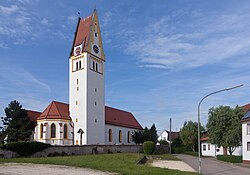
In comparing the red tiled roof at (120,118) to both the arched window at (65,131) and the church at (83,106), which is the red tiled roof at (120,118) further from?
the arched window at (65,131)

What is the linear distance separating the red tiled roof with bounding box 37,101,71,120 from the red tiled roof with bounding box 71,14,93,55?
11435 mm

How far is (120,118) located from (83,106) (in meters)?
18.5

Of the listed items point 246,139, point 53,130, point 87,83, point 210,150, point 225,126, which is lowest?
point 210,150

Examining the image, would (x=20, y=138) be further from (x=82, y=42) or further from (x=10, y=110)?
(x=82, y=42)

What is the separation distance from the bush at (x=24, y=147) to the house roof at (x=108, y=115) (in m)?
17.7

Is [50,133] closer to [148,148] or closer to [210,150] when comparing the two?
[148,148]

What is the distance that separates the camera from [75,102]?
59.4 m

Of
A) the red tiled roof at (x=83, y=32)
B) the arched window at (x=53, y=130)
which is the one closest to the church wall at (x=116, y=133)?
the arched window at (x=53, y=130)

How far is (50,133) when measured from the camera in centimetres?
5419

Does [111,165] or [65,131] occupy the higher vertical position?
[65,131]

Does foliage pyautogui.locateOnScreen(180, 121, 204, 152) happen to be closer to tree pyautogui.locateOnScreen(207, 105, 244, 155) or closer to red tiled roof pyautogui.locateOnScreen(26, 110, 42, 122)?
tree pyautogui.locateOnScreen(207, 105, 244, 155)

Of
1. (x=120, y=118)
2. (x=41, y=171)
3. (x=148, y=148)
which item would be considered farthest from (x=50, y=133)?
(x=41, y=171)

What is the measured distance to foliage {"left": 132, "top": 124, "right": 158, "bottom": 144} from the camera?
7154cm

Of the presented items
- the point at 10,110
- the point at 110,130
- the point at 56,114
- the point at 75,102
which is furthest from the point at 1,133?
the point at 110,130
